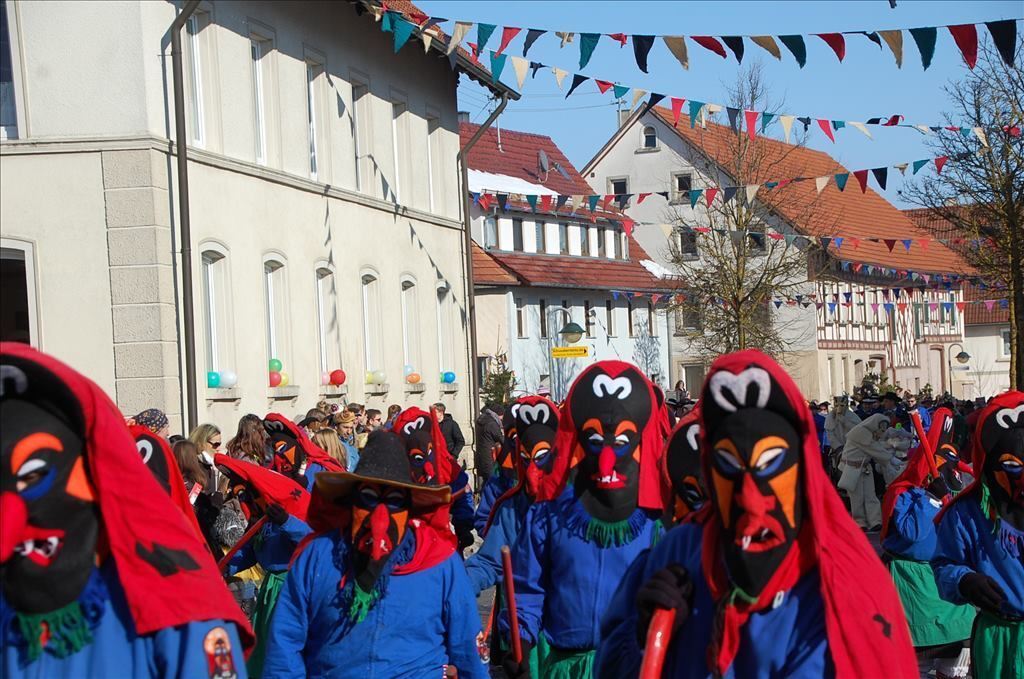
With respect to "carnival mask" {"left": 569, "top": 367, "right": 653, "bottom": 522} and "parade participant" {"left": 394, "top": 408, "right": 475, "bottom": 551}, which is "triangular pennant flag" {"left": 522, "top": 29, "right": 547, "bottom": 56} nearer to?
"parade participant" {"left": 394, "top": 408, "right": 475, "bottom": 551}

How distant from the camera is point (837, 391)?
181ft

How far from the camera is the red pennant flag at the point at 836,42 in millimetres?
14562

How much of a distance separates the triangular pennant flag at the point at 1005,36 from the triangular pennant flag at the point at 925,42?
0.51 m

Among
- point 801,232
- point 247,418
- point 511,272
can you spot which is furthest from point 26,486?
point 511,272

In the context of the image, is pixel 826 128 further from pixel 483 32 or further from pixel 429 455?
pixel 429 455

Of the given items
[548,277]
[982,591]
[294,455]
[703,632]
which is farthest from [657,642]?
[548,277]

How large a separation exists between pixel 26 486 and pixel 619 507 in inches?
133

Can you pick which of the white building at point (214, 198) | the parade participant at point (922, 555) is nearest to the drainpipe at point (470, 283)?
the white building at point (214, 198)

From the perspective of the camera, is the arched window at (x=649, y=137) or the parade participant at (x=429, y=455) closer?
the parade participant at (x=429, y=455)

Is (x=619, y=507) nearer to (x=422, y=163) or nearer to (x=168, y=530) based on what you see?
(x=168, y=530)

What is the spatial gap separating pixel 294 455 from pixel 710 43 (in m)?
6.94

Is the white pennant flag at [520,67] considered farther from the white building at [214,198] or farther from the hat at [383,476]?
the hat at [383,476]

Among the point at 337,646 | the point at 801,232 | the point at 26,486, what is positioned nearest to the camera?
the point at 26,486

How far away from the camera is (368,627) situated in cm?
560
